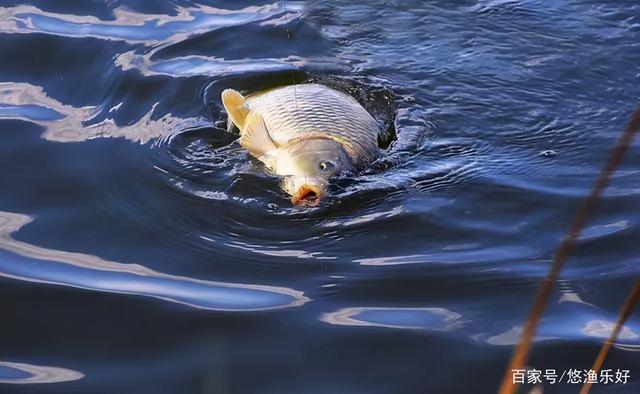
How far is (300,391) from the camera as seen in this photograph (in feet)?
9.05

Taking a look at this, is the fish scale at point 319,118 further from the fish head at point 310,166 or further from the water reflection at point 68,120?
the water reflection at point 68,120

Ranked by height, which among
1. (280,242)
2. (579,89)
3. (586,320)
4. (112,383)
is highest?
(579,89)

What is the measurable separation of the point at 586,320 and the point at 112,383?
1508mm

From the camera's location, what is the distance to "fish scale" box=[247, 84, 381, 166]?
4.49 meters

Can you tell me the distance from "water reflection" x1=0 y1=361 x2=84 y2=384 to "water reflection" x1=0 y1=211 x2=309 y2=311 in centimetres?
49

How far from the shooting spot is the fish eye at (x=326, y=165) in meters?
4.23

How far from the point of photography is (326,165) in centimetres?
A: 426

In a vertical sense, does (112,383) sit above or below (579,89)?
below

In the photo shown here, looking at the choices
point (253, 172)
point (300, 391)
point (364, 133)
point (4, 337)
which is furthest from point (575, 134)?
point (4, 337)

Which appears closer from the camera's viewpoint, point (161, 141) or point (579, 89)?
point (161, 141)

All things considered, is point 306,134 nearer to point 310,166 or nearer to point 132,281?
point 310,166

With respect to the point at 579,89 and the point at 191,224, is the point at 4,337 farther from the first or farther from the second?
the point at 579,89

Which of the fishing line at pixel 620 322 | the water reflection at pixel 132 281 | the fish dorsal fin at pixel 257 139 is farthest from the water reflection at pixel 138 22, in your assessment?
the fishing line at pixel 620 322

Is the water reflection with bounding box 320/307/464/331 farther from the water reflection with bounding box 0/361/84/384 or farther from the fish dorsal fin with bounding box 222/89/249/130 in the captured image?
the fish dorsal fin with bounding box 222/89/249/130
